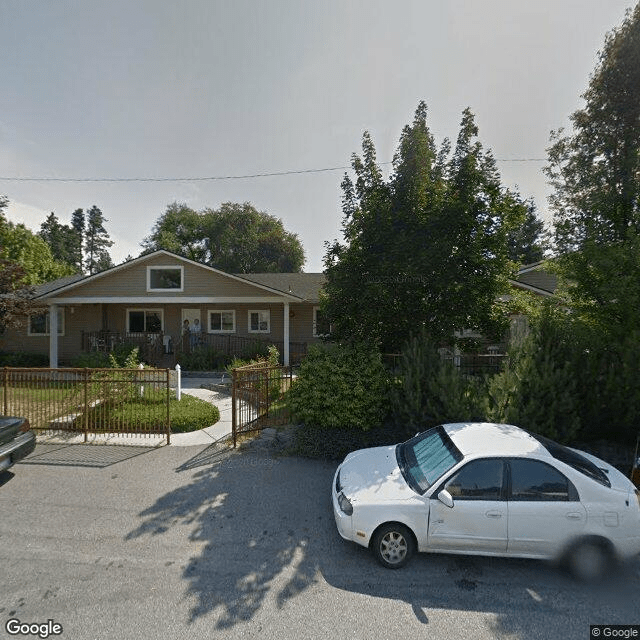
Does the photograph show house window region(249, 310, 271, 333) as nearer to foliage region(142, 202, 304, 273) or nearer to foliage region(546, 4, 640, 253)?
foliage region(546, 4, 640, 253)

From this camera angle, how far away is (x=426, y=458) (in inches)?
168

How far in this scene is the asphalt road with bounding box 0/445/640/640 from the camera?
2.88m

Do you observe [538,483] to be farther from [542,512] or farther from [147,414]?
[147,414]

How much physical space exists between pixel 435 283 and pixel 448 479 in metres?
3.70

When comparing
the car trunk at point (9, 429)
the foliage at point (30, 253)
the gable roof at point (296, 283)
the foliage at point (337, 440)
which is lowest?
the foliage at point (337, 440)

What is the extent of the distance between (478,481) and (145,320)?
720 inches

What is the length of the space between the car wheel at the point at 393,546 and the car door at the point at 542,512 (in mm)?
1004

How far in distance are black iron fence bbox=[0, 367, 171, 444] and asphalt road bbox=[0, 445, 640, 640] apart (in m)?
2.20

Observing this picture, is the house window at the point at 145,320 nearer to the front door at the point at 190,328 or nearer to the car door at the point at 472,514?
the front door at the point at 190,328

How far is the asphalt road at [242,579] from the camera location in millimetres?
2883

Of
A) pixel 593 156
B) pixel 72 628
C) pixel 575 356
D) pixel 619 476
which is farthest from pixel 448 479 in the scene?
pixel 593 156

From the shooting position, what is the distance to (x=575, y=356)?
238 inches

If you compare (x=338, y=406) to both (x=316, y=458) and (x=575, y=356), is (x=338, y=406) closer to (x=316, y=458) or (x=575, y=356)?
(x=316, y=458)

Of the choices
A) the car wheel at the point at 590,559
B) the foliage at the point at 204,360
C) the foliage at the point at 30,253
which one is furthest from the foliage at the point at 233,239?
the car wheel at the point at 590,559
